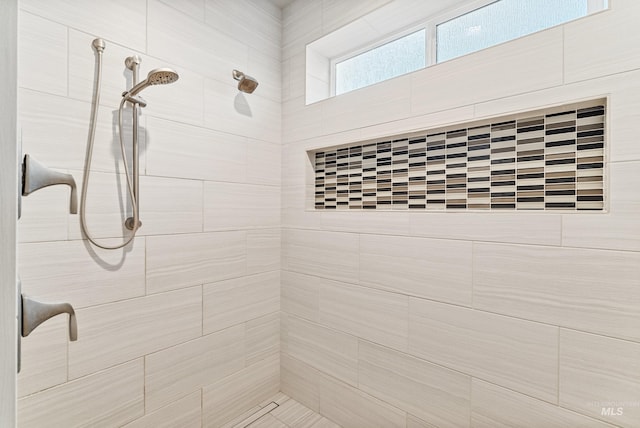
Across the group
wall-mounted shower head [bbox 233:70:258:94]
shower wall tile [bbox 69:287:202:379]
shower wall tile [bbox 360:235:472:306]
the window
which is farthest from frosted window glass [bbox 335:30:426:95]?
shower wall tile [bbox 69:287:202:379]

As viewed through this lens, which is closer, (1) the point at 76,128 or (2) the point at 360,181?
(1) the point at 76,128

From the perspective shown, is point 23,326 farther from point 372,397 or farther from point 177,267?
point 372,397

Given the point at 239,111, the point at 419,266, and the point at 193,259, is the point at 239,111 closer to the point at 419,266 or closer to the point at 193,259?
the point at 193,259

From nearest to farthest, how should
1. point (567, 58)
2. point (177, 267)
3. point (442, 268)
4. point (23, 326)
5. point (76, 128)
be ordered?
point (23, 326)
point (567, 58)
point (76, 128)
point (442, 268)
point (177, 267)

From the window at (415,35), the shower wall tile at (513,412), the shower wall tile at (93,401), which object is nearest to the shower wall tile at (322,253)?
the shower wall tile at (513,412)

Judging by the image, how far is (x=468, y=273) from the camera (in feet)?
4.42

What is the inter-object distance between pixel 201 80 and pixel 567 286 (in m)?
1.84

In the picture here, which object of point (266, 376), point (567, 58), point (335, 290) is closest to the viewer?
point (567, 58)

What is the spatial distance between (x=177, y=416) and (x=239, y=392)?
36 centimetres

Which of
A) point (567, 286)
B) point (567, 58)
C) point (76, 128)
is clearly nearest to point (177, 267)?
point (76, 128)

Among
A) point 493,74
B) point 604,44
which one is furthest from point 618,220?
point 493,74

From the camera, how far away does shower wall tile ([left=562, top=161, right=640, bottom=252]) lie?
1.02 metres

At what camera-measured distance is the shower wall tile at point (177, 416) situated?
57.6 inches

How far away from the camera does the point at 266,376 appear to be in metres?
2.00
